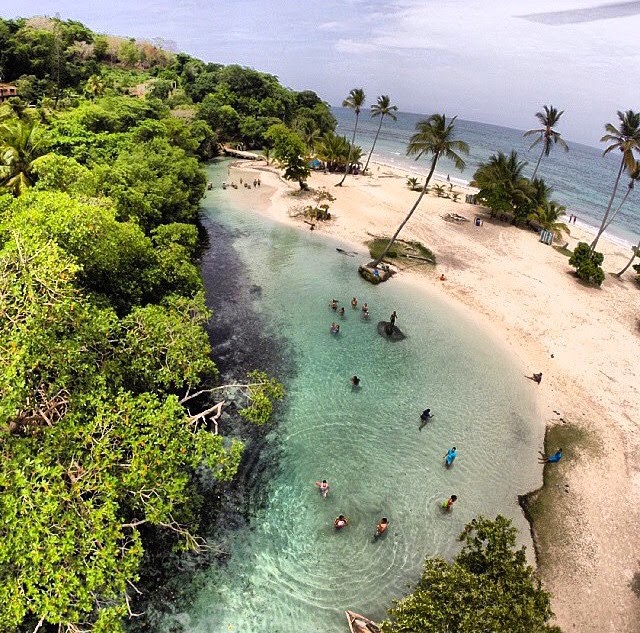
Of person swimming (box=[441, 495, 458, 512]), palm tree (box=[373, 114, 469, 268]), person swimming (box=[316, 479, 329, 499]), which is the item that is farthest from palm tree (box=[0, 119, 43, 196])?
person swimming (box=[441, 495, 458, 512])

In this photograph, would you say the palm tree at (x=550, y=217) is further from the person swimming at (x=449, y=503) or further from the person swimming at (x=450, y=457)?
the person swimming at (x=449, y=503)

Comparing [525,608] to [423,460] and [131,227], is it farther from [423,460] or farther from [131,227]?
[131,227]

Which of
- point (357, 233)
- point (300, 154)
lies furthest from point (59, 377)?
point (300, 154)

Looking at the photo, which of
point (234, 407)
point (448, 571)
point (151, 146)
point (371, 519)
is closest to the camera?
point (448, 571)

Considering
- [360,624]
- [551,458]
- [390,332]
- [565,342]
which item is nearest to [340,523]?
[360,624]

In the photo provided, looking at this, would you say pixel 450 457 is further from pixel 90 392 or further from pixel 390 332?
pixel 90 392
